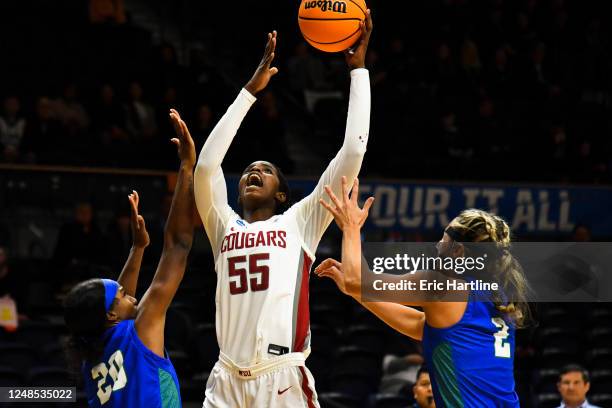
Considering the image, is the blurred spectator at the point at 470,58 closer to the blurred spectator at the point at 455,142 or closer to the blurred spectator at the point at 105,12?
the blurred spectator at the point at 455,142

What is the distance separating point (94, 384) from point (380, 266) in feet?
15.7

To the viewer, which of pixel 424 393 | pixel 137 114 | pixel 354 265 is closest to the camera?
pixel 354 265

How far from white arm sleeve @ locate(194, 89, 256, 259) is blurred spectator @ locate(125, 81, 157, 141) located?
24.2 ft

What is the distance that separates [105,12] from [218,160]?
915 cm

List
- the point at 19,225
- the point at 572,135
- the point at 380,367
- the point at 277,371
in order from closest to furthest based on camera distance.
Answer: the point at 277,371, the point at 380,367, the point at 19,225, the point at 572,135

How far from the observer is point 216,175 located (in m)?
5.72

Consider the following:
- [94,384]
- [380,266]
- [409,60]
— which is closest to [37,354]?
[380,266]

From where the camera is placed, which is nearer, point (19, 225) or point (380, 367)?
point (380, 367)

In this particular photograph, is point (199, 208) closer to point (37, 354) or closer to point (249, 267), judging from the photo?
point (249, 267)

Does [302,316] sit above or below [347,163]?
below

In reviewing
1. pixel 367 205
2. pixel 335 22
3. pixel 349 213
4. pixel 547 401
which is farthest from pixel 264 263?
pixel 547 401

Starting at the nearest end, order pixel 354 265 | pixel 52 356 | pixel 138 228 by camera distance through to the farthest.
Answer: pixel 354 265 → pixel 138 228 → pixel 52 356

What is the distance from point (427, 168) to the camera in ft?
44.1

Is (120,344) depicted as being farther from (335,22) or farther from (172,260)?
(335,22)
